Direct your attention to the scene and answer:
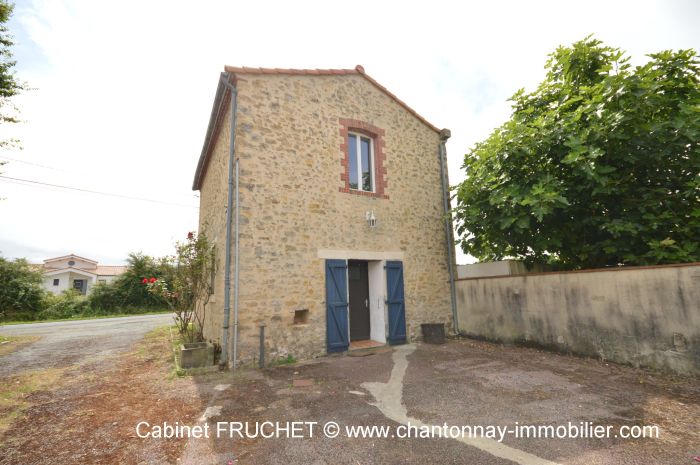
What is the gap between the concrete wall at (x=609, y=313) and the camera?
5.17m

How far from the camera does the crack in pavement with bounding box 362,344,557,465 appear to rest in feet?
9.79

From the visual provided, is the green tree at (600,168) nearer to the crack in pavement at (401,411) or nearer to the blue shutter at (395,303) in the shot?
the blue shutter at (395,303)

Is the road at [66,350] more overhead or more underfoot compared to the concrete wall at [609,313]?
more underfoot

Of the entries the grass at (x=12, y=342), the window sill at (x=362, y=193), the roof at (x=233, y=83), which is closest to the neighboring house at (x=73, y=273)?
the grass at (x=12, y=342)

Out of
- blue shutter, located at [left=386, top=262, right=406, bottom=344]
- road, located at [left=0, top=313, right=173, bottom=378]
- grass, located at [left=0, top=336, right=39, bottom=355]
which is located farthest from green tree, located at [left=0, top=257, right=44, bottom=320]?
blue shutter, located at [left=386, top=262, right=406, bottom=344]

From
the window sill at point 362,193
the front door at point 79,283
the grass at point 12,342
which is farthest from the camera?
the front door at point 79,283

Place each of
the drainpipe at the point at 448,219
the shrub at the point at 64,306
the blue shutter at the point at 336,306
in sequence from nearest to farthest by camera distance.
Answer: the blue shutter at the point at 336,306 → the drainpipe at the point at 448,219 → the shrub at the point at 64,306

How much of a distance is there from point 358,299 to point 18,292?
22183mm

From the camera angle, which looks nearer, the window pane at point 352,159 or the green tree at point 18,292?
the window pane at point 352,159

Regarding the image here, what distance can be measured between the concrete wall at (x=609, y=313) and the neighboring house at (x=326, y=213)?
76.4 inches

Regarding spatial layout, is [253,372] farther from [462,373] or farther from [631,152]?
[631,152]

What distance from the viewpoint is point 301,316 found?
278 inches

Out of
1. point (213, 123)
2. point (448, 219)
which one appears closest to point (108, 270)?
point (213, 123)

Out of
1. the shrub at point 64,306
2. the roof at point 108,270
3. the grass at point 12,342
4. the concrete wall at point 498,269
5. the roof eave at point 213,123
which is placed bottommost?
the grass at point 12,342
